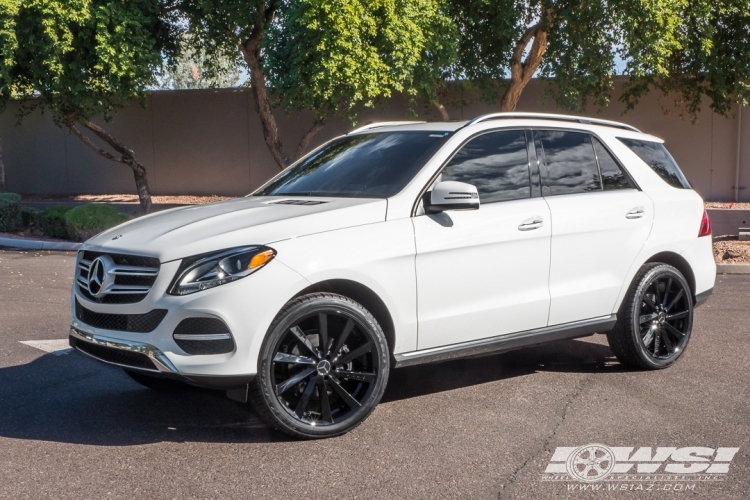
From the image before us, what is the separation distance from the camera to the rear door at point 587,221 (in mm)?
6160

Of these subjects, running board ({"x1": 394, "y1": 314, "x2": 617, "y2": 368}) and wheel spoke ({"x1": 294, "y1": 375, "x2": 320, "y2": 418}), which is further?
running board ({"x1": 394, "y1": 314, "x2": 617, "y2": 368})

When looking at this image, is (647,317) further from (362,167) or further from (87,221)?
(87,221)

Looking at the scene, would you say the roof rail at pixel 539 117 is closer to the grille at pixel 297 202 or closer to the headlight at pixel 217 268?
the grille at pixel 297 202

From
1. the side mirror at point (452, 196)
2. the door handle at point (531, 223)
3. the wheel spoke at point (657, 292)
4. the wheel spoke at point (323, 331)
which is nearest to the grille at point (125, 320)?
the wheel spoke at point (323, 331)

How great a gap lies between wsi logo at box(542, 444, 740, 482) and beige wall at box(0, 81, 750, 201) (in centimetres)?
1622

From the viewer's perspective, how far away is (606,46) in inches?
654

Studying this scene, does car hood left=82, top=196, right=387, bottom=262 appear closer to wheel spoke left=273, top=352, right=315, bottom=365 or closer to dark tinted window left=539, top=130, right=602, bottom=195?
wheel spoke left=273, top=352, right=315, bottom=365

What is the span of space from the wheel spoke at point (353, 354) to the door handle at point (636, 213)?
2.44 m

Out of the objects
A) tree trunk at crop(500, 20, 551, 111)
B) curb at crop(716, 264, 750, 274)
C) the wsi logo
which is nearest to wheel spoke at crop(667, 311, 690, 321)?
the wsi logo

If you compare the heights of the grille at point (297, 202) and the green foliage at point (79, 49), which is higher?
the green foliage at point (79, 49)

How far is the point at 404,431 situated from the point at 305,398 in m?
0.67

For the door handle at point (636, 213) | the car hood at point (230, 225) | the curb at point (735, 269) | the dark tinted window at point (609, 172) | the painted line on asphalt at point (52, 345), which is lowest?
the curb at point (735, 269)

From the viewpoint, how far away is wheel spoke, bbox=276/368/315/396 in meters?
4.98

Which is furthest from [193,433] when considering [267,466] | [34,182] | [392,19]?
[34,182]
